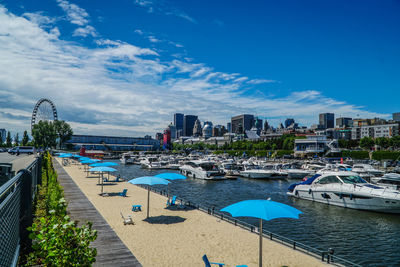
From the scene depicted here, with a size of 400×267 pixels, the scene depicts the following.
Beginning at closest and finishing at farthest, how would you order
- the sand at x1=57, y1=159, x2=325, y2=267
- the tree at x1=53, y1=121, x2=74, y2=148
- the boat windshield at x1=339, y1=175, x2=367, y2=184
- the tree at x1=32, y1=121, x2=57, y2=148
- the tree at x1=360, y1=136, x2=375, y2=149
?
the sand at x1=57, y1=159, x2=325, y2=267 < the boat windshield at x1=339, y1=175, x2=367, y2=184 < the tree at x1=32, y1=121, x2=57, y2=148 < the tree at x1=53, y1=121, x2=74, y2=148 < the tree at x1=360, y1=136, x2=375, y2=149

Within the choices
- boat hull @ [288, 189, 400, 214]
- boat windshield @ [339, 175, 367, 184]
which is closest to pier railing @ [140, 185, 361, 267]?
boat hull @ [288, 189, 400, 214]

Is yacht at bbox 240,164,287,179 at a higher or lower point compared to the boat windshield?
lower

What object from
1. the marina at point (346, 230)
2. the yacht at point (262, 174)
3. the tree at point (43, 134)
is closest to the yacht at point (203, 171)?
the yacht at point (262, 174)

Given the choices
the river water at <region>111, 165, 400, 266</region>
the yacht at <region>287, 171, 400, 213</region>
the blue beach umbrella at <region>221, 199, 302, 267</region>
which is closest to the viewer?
the blue beach umbrella at <region>221, 199, 302, 267</region>

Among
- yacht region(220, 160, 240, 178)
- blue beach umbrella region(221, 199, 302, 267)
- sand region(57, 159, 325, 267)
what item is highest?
blue beach umbrella region(221, 199, 302, 267)

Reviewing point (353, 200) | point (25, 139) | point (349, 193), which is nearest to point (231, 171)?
point (349, 193)

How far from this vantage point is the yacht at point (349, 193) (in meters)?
28.8

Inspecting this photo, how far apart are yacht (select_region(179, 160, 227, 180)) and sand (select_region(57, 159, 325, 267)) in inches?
1323

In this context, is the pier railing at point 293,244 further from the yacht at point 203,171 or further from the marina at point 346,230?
the yacht at point 203,171

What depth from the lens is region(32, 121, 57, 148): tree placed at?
130 meters

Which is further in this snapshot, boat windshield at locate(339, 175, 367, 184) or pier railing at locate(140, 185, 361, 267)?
boat windshield at locate(339, 175, 367, 184)

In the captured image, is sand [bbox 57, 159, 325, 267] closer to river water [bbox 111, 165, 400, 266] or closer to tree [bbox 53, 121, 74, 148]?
river water [bbox 111, 165, 400, 266]

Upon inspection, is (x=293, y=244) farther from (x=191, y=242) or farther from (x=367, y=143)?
(x=367, y=143)

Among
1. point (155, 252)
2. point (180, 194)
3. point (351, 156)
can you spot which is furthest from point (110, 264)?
point (351, 156)
